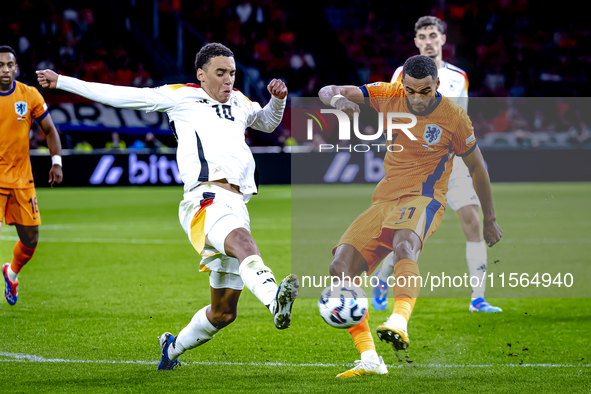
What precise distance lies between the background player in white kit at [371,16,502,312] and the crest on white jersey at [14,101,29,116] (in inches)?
125

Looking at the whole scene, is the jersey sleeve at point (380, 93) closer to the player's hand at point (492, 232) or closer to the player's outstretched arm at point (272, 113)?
the player's outstretched arm at point (272, 113)

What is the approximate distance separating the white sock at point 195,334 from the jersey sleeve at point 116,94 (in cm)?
124

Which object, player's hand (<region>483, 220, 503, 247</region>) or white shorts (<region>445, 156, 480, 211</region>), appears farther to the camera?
white shorts (<region>445, 156, 480, 211</region>)

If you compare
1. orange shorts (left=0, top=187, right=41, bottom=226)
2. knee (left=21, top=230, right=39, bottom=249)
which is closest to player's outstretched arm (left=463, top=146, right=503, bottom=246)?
orange shorts (left=0, top=187, right=41, bottom=226)

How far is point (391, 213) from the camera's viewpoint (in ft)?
14.6

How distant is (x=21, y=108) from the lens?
20.9 feet

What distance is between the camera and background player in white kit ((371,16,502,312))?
20.2 feet

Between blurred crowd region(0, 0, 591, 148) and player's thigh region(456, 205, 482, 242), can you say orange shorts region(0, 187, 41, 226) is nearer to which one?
player's thigh region(456, 205, 482, 242)

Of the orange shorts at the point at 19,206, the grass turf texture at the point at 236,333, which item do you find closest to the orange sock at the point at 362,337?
the grass turf texture at the point at 236,333

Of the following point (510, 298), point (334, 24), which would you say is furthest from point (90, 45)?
point (510, 298)

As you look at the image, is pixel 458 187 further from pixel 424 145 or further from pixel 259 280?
pixel 259 280

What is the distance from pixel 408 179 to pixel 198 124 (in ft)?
4.47

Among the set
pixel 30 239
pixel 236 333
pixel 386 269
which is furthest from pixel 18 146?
pixel 386 269

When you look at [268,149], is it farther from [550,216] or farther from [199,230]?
[199,230]
